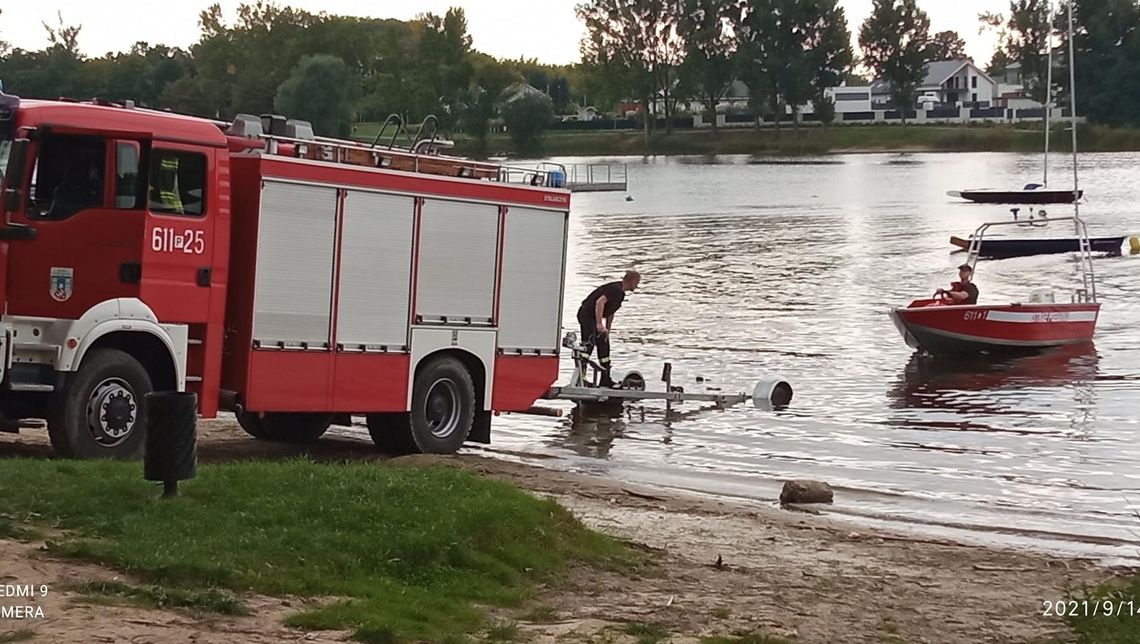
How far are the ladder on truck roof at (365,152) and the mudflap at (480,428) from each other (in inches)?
101

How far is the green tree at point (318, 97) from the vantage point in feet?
291

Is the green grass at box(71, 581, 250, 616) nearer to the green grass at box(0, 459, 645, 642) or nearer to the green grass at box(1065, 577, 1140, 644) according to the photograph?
the green grass at box(0, 459, 645, 642)

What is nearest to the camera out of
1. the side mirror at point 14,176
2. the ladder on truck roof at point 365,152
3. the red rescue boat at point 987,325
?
the side mirror at point 14,176

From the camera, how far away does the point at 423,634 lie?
838cm

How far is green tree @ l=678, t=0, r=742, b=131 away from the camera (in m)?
171

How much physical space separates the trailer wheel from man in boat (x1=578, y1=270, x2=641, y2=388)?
16.1 feet

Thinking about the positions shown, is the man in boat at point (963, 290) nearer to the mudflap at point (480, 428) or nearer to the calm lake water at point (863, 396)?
the calm lake water at point (863, 396)

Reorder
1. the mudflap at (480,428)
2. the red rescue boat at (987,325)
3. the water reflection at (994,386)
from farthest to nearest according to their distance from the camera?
the red rescue boat at (987,325) → the water reflection at (994,386) → the mudflap at (480,428)

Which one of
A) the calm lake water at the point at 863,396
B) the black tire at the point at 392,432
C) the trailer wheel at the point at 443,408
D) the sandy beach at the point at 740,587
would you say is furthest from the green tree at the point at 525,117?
the sandy beach at the point at 740,587

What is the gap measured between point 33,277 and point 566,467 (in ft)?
22.9

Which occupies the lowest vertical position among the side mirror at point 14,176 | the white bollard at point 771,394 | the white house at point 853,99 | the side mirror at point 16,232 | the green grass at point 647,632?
the green grass at point 647,632

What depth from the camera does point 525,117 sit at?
138m

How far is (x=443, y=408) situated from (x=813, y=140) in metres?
150

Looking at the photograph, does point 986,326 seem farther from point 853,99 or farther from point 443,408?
point 853,99
